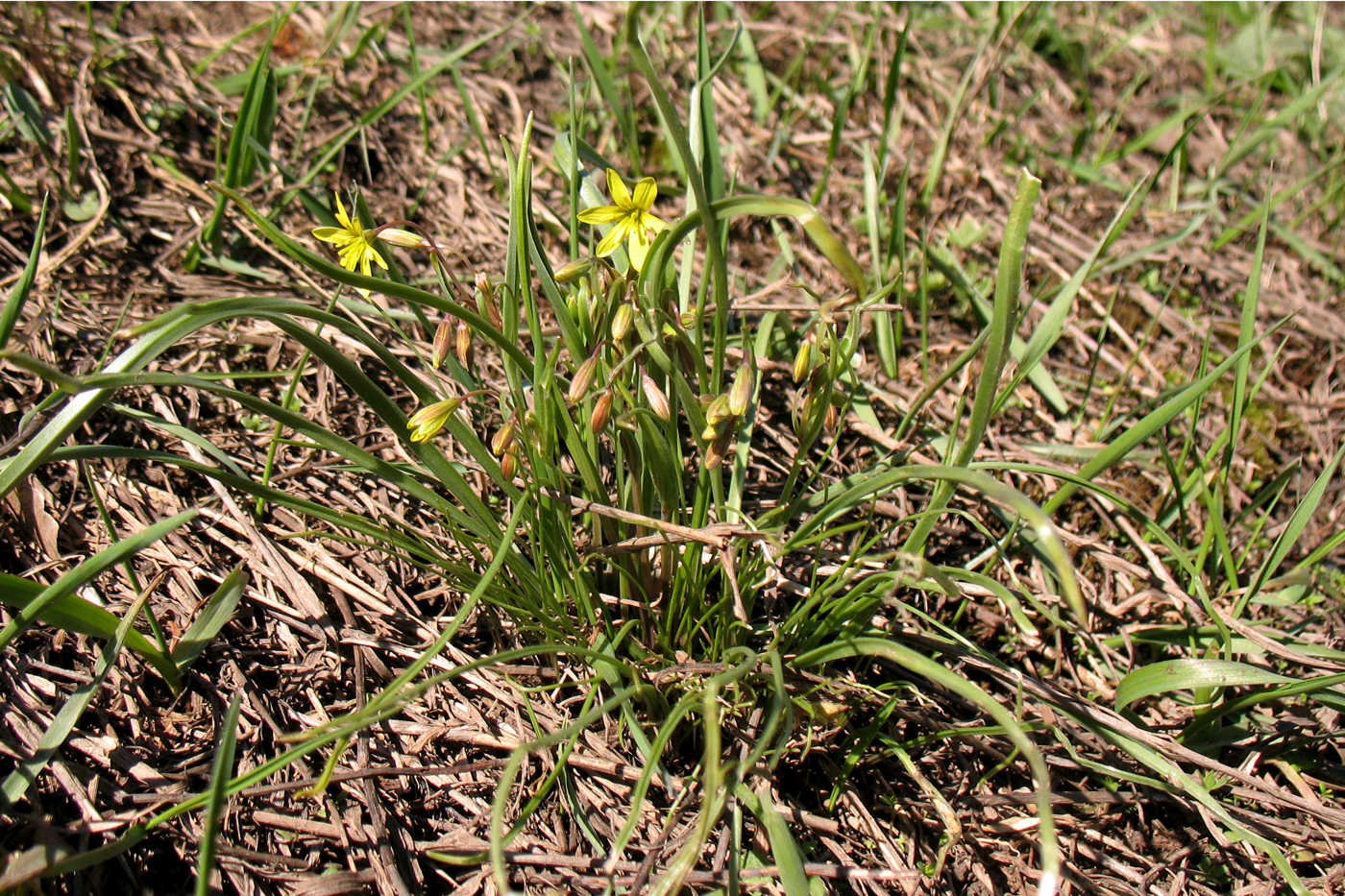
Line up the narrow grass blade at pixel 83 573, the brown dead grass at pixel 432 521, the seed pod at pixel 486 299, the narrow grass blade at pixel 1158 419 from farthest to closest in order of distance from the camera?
1. the narrow grass blade at pixel 1158 419
2. the brown dead grass at pixel 432 521
3. the seed pod at pixel 486 299
4. the narrow grass blade at pixel 83 573

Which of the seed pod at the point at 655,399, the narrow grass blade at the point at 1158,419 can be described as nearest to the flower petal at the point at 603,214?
the seed pod at the point at 655,399

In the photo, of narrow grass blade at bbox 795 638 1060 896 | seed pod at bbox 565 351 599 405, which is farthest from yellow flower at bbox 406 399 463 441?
narrow grass blade at bbox 795 638 1060 896

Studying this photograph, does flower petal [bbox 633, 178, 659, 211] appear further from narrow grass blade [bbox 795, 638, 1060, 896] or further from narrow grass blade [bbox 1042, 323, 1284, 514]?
narrow grass blade [bbox 1042, 323, 1284, 514]

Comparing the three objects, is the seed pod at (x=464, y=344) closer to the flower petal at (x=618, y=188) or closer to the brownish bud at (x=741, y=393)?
the flower petal at (x=618, y=188)

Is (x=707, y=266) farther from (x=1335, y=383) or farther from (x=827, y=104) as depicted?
(x=1335, y=383)

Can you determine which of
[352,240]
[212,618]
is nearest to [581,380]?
[352,240]

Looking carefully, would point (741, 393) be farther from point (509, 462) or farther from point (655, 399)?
point (509, 462)

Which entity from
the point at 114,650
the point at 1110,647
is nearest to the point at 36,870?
the point at 114,650
